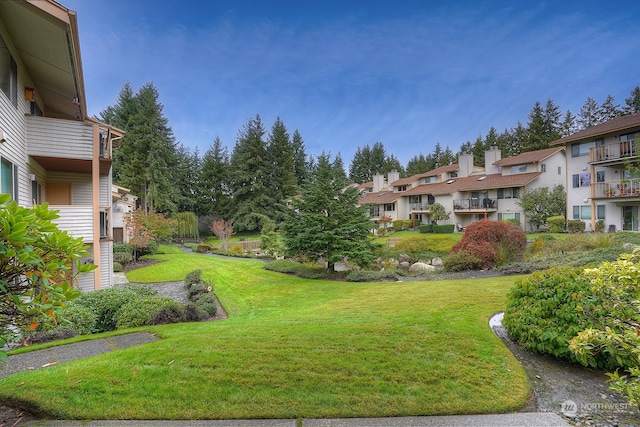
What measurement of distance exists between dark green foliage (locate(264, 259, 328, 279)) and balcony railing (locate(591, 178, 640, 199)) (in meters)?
20.6

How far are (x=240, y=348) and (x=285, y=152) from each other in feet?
157

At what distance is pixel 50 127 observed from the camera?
30.5 feet

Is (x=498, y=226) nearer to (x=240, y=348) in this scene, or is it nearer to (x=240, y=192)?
(x=240, y=348)

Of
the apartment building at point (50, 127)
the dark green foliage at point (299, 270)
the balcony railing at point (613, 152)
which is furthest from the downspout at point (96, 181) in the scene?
the balcony railing at point (613, 152)

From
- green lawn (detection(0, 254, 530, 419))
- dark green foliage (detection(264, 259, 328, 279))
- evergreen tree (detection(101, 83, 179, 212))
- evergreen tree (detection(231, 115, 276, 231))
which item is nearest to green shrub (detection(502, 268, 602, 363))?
green lawn (detection(0, 254, 530, 419))

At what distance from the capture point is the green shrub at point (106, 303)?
26.1 ft

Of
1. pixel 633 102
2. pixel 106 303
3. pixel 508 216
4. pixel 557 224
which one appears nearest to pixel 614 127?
pixel 557 224

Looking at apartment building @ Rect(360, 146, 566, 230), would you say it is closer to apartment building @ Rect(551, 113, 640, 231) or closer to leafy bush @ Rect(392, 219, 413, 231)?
leafy bush @ Rect(392, 219, 413, 231)

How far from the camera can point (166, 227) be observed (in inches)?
1077

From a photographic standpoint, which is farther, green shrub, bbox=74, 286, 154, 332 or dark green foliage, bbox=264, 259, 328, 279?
dark green foliage, bbox=264, 259, 328, 279

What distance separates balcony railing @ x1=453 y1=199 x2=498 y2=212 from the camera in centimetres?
3259

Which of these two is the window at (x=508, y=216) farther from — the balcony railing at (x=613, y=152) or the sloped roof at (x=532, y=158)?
the balcony railing at (x=613, y=152)

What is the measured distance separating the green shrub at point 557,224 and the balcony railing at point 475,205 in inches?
244

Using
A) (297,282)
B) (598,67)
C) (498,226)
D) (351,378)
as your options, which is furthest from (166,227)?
(598,67)
